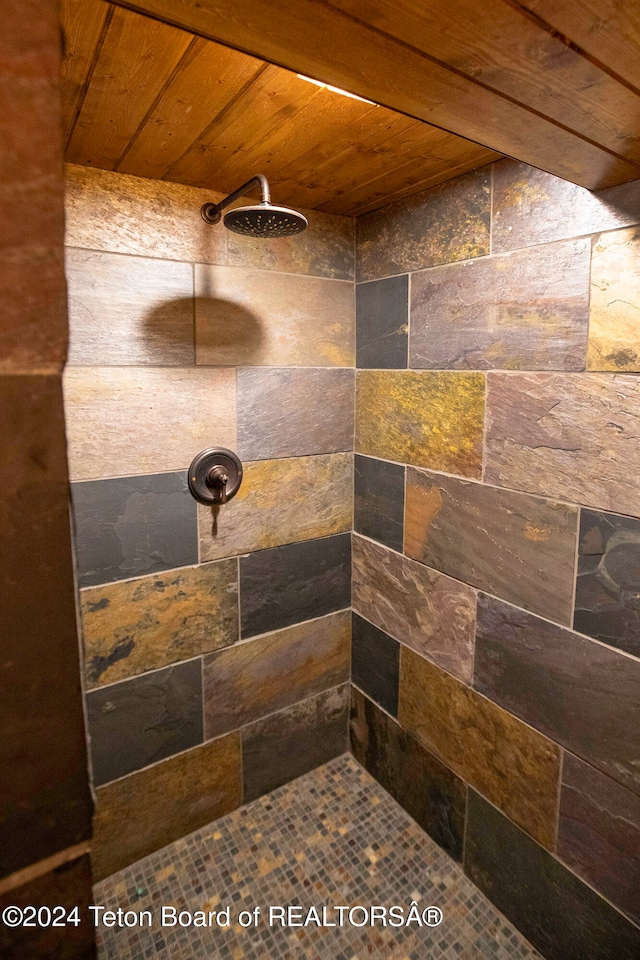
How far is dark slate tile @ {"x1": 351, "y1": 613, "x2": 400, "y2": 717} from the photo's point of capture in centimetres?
184

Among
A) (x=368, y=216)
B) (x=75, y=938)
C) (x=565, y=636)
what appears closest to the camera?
(x=75, y=938)

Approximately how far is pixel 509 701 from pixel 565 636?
0.92ft

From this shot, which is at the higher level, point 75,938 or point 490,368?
point 490,368

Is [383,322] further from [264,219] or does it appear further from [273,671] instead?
[273,671]

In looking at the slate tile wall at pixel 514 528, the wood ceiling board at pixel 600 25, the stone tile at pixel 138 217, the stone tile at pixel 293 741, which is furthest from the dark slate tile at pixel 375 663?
the wood ceiling board at pixel 600 25

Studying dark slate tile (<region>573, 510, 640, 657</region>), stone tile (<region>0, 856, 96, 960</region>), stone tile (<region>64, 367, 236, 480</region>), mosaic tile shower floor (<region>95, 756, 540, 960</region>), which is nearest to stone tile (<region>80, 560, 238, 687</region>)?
stone tile (<region>64, 367, 236, 480</region>)

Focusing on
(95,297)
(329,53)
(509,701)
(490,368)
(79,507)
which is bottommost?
(509,701)

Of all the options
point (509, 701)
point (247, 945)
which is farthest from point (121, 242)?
point (247, 945)

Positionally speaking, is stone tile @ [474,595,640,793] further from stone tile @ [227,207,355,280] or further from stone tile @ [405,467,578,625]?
stone tile @ [227,207,355,280]

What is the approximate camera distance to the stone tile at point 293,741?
1864 millimetres

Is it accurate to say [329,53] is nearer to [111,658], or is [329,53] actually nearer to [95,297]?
[95,297]

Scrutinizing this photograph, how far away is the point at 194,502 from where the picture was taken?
1.62 metres

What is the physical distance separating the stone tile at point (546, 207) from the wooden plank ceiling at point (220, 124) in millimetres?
92

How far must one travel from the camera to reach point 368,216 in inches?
68.8
